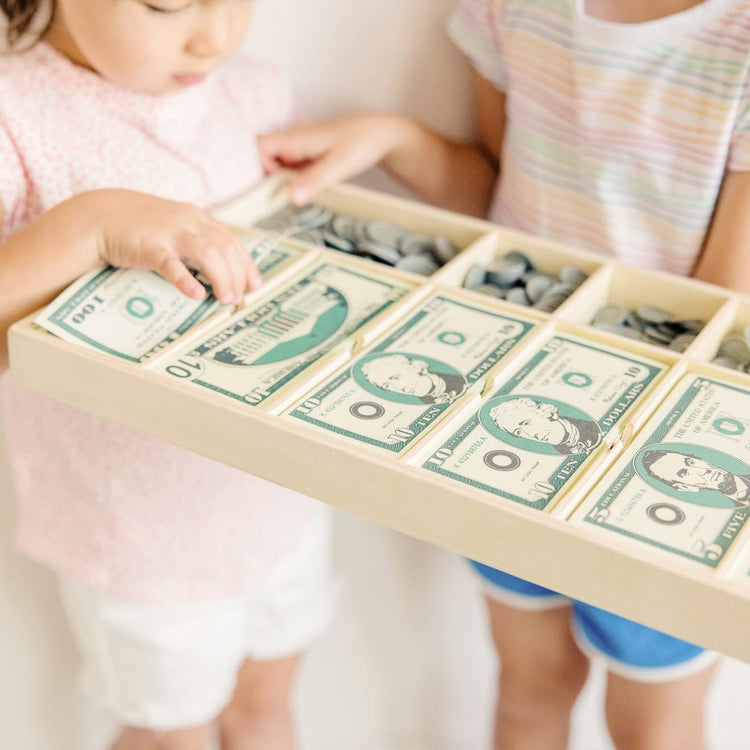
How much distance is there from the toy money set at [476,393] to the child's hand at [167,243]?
2cm

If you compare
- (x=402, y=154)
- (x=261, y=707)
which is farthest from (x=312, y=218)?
(x=261, y=707)

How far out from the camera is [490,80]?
0.80 meters

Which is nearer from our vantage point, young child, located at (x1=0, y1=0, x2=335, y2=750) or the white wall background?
young child, located at (x1=0, y1=0, x2=335, y2=750)

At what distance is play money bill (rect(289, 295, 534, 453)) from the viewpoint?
506mm

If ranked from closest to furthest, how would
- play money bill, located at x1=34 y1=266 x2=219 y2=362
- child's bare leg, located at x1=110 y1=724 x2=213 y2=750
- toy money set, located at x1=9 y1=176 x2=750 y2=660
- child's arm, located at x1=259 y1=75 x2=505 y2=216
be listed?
toy money set, located at x1=9 y1=176 x2=750 y2=660
play money bill, located at x1=34 y1=266 x2=219 y2=362
child's arm, located at x1=259 y1=75 x2=505 y2=216
child's bare leg, located at x1=110 y1=724 x2=213 y2=750

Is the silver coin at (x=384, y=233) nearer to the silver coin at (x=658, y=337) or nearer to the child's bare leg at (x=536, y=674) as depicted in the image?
the silver coin at (x=658, y=337)

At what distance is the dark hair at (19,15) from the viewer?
69 cm

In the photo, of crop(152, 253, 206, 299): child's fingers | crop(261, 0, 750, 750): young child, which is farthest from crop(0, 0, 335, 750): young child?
crop(261, 0, 750, 750): young child

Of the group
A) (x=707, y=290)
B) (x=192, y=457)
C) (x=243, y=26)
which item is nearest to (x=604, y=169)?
(x=707, y=290)

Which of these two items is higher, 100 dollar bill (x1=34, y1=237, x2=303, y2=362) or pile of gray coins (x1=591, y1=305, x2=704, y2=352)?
100 dollar bill (x1=34, y1=237, x2=303, y2=362)

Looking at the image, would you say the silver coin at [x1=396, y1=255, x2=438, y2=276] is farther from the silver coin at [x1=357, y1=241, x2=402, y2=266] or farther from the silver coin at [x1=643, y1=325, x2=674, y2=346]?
the silver coin at [x1=643, y1=325, x2=674, y2=346]

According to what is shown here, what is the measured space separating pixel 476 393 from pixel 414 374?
0.04 meters

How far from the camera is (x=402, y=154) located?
32.4 inches

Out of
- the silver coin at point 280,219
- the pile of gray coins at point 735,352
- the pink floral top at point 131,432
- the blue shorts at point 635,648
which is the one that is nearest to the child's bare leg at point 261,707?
the pink floral top at point 131,432
